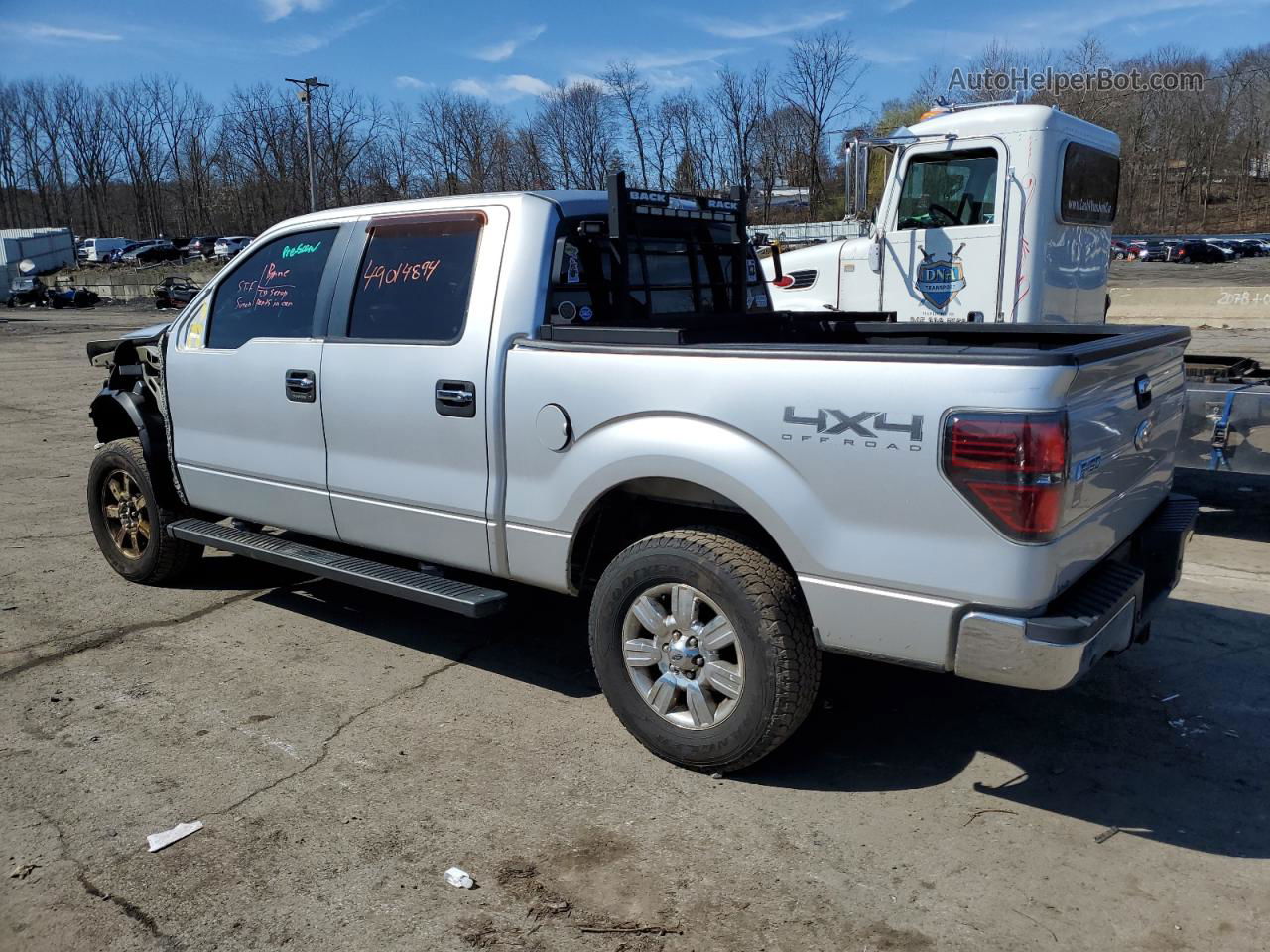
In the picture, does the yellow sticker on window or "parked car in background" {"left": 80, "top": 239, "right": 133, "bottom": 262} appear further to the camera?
"parked car in background" {"left": 80, "top": 239, "right": 133, "bottom": 262}

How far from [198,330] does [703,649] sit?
11.0ft

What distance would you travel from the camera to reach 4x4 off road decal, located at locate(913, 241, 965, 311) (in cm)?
749

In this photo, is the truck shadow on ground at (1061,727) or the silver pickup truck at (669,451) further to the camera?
the truck shadow on ground at (1061,727)

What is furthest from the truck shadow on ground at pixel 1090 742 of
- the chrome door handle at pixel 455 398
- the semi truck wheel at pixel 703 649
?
the chrome door handle at pixel 455 398

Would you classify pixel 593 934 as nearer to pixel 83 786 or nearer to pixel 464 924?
pixel 464 924

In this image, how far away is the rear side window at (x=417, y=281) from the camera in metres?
4.29

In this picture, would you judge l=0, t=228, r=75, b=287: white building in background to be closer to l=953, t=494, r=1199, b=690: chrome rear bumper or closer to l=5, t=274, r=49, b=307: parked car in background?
l=5, t=274, r=49, b=307: parked car in background

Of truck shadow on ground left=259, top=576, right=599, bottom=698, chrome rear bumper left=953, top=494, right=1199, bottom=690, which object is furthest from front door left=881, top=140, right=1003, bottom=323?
chrome rear bumper left=953, top=494, right=1199, bottom=690

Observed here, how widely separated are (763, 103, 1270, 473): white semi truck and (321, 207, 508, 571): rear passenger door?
2995 mm

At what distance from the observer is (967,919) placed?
292 centimetres

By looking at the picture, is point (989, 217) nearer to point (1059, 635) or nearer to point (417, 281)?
point (417, 281)

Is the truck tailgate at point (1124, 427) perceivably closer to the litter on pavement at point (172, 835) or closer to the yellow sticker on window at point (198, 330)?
the litter on pavement at point (172, 835)

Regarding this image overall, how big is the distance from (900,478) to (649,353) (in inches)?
39.7

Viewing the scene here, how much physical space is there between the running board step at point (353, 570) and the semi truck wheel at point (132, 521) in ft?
0.76
